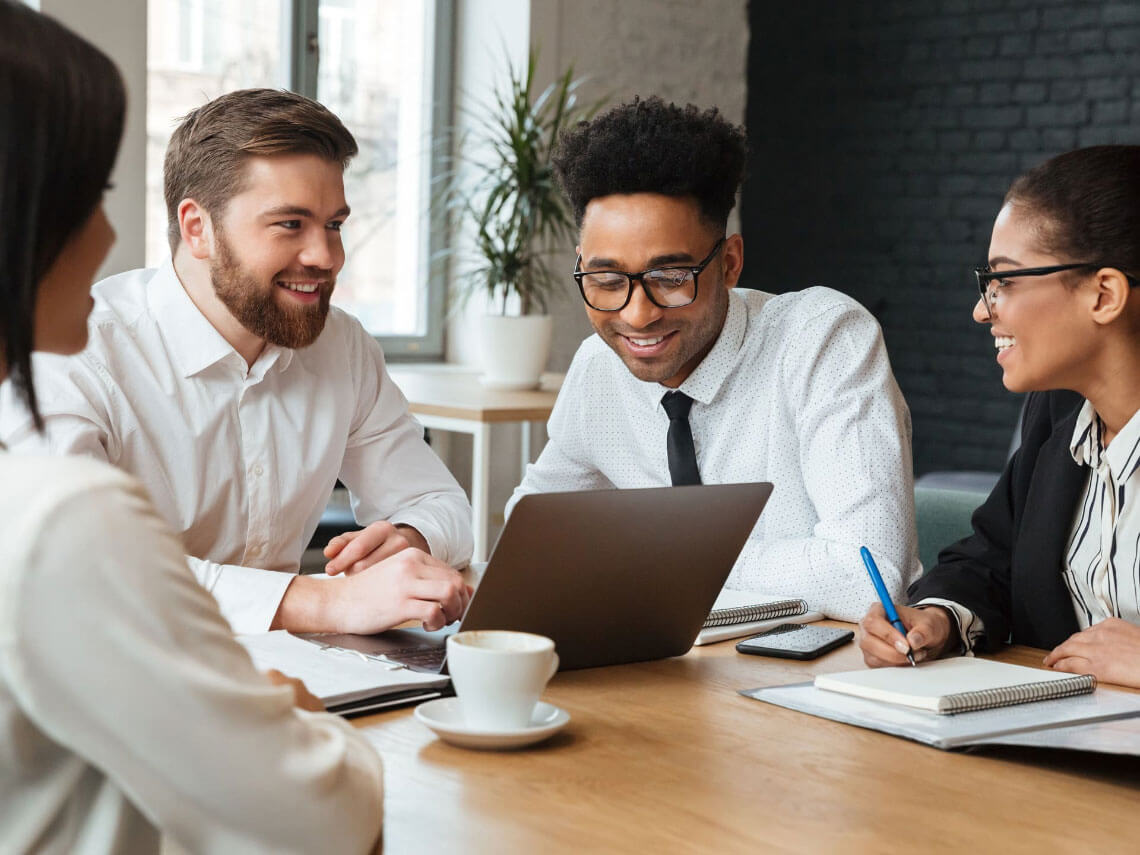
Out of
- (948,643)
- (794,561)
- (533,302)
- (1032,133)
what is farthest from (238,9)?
(948,643)

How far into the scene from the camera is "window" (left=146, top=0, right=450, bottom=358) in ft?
15.1

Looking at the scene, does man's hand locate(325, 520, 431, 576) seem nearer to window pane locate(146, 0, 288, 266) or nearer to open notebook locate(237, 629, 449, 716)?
open notebook locate(237, 629, 449, 716)

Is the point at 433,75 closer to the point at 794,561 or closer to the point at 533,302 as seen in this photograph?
the point at 533,302

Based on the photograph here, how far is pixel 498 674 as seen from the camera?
40.2 inches

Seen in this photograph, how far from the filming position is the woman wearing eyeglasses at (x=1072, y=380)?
1.68 meters

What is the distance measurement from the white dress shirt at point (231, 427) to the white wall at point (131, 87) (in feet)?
6.41

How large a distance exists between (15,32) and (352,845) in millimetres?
469

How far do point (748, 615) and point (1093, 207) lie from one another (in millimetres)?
686

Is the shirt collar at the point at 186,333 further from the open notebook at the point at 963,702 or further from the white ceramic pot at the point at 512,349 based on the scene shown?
the white ceramic pot at the point at 512,349

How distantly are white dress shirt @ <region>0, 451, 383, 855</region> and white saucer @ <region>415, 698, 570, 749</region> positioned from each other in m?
0.30

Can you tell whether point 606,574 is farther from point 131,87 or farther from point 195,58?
point 195,58

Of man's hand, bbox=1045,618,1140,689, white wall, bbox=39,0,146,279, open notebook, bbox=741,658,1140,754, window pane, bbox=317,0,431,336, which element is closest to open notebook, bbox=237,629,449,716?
open notebook, bbox=741,658,1140,754

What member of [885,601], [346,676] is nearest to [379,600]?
[346,676]

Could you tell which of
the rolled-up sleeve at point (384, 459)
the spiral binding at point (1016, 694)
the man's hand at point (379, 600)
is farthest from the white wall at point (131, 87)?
the spiral binding at point (1016, 694)
